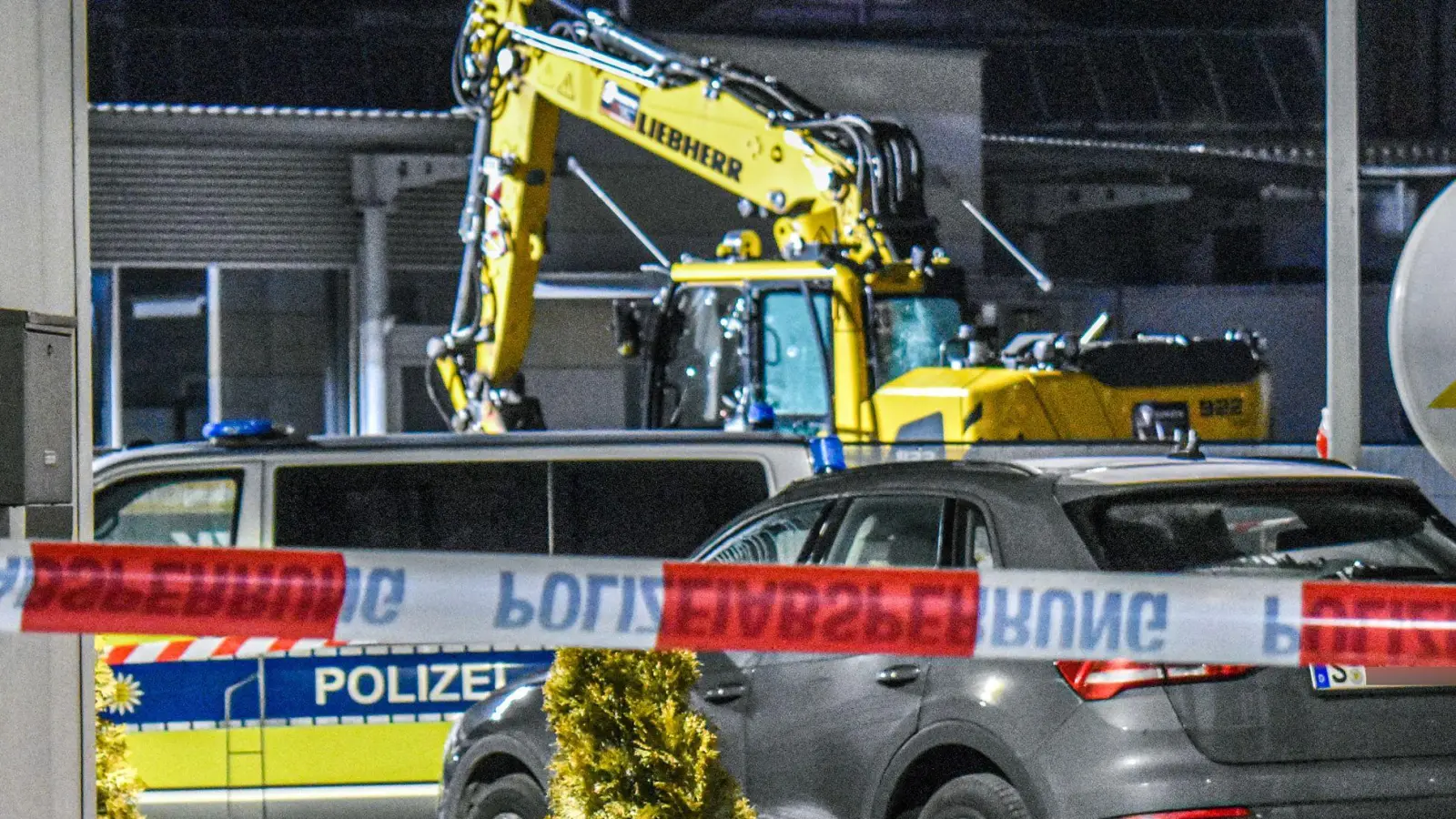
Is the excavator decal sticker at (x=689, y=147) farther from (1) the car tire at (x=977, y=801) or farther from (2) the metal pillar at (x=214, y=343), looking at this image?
(1) the car tire at (x=977, y=801)

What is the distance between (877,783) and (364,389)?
19.7m

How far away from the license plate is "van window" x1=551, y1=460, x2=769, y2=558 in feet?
11.4

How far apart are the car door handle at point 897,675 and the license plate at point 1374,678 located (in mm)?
1027

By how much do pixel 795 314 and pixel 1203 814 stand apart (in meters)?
9.32

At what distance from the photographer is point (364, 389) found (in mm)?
24875

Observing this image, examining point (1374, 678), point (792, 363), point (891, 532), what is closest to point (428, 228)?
point (792, 363)

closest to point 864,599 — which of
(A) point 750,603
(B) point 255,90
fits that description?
(A) point 750,603

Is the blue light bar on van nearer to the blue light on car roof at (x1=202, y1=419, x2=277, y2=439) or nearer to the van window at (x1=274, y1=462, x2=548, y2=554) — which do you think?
the blue light on car roof at (x1=202, y1=419, x2=277, y2=439)

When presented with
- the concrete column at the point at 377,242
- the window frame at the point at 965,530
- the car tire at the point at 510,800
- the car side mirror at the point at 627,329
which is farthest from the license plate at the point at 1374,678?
the concrete column at the point at 377,242

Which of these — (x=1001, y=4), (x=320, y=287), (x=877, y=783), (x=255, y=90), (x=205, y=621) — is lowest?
(x=877, y=783)

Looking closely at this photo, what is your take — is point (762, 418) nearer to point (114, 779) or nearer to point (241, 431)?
point (241, 431)

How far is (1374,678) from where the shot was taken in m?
5.14

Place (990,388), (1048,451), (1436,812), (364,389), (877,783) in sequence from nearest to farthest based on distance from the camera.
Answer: (1436,812) → (877,783) → (1048,451) → (990,388) → (364,389)

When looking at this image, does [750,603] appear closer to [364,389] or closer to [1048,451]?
[1048,451]
